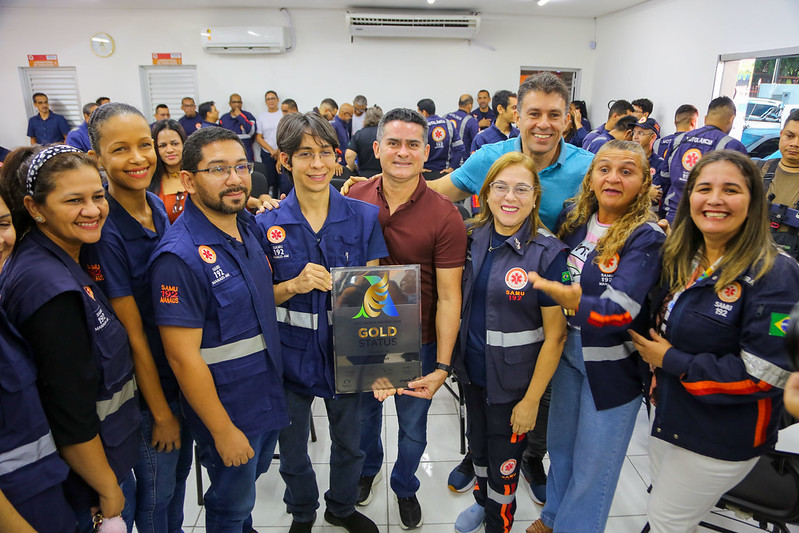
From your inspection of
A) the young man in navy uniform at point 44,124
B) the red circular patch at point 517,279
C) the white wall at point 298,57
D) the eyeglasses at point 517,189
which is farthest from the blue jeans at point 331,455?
the young man in navy uniform at point 44,124

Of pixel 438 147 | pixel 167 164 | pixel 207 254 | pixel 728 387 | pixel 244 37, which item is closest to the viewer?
pixel 728 387

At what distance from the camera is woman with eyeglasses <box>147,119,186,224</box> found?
2582 millimetres

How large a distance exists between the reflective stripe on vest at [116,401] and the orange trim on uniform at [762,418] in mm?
2004

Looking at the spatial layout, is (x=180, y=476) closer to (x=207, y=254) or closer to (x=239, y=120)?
(x=207, y=254)

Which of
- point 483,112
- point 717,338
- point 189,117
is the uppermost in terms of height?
Result: point 483,112

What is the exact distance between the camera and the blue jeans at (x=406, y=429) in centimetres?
213

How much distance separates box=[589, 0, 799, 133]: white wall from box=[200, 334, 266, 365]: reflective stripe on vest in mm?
6789

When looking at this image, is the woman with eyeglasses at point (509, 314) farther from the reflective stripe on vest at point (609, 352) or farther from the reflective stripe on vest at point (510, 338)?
the reflective stripe on vest at point (609, 352)

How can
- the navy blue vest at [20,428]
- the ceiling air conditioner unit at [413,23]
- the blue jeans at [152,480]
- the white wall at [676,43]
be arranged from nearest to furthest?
the navy blue vest at [20,428] → the blue jeans at [152,480] → the white wall at [676,43] → the ceiling air conditioner unit at [413,23]

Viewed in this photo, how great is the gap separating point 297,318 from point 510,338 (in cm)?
84

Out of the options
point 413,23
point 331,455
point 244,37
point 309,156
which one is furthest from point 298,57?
point 331,455

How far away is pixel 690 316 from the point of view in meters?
1.48

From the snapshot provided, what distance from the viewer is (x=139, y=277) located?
5.20 ft

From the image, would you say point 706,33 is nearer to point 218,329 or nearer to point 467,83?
point 467,83
